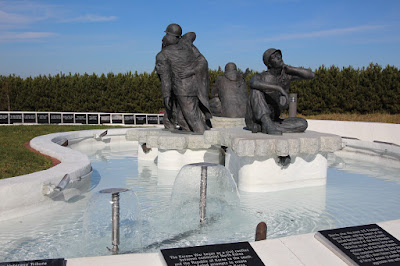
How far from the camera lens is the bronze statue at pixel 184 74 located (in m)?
6.93

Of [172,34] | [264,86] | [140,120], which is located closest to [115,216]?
[264,86]

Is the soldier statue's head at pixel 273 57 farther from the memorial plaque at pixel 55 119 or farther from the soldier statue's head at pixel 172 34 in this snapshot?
the memorial plaque at pixel 55 119

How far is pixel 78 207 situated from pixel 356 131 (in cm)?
1102

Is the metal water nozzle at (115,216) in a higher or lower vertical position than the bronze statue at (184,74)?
lower

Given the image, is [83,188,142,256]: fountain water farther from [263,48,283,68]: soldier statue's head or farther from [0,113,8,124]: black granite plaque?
[0,113,8,124]: black granite plaque

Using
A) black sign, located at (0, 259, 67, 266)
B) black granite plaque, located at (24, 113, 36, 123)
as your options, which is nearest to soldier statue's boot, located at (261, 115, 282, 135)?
black sign, located at (0, 259, 67, 266)

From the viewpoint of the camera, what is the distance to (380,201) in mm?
4945

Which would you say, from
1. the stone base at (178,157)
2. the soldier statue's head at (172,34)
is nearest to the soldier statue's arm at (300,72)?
the stone base at (178,157)

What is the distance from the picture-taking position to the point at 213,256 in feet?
7.61

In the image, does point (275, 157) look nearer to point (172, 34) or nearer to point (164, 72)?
point (164, 72)

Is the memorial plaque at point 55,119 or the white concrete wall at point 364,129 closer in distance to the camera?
the white concrete wall at point 364,129

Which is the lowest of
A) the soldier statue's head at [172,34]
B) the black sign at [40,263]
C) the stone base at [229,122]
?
the black sign at [40,263]

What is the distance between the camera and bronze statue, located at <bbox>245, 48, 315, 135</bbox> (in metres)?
5.72

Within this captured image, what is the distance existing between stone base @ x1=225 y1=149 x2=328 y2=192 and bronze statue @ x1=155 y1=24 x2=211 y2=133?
5.35 feet
